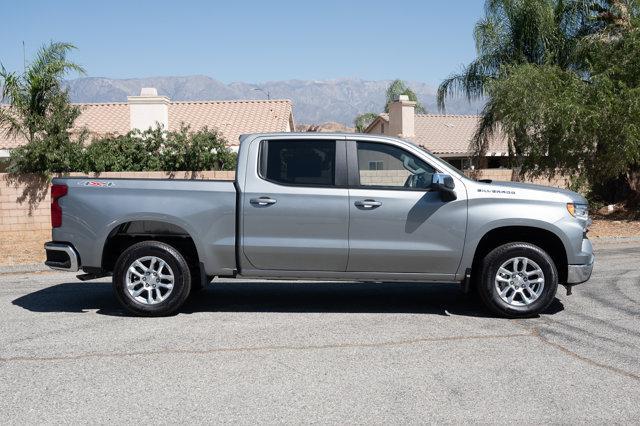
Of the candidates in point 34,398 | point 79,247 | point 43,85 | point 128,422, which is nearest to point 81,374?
point 34,398

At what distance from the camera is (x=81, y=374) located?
6098 mm

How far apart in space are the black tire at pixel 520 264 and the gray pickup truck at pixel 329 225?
1 centimetres

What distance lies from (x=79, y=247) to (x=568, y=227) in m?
5.28

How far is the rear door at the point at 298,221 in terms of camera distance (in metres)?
Answer: 7.96

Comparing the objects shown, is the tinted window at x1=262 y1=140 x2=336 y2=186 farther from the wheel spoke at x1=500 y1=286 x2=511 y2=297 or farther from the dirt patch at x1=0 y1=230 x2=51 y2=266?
the dirt patch at x1=0 y1=230 x2=51 y2=266

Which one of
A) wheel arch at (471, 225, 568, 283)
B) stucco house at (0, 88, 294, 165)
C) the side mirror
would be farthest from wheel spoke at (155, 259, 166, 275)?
stucco house at (0, 88, 294, 165)

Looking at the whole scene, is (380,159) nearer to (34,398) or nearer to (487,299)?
(487,299)

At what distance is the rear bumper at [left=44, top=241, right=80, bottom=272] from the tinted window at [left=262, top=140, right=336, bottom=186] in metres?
2.25

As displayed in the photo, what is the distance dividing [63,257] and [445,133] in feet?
131

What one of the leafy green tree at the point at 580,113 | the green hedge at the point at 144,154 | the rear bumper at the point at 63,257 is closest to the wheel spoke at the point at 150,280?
the rear bumper at the point at 63,257

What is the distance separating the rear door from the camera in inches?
314

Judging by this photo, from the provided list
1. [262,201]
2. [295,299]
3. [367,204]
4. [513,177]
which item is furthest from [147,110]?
[367,204]

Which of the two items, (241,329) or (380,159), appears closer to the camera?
(241,329)

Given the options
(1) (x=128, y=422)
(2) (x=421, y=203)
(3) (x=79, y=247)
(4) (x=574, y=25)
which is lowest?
(1) (x=128, y=422)
